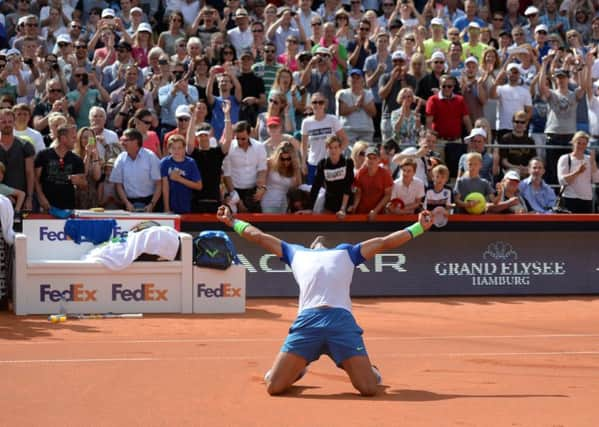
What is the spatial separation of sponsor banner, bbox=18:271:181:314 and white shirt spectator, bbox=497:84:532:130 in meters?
7.06

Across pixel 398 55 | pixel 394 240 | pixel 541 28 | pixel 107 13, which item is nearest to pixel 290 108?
pixel 398 55

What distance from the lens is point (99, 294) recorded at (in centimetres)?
1432

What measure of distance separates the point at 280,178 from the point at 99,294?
3410 mm

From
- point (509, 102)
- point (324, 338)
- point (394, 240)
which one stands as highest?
point (509, 102)

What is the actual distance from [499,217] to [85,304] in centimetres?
621

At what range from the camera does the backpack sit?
14.7 meters

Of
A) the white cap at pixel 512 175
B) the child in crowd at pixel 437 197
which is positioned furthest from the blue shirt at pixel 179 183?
the white cap at pixel 512 175

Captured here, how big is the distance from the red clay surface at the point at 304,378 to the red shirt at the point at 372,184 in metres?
1.60

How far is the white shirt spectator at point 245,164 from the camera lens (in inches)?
640

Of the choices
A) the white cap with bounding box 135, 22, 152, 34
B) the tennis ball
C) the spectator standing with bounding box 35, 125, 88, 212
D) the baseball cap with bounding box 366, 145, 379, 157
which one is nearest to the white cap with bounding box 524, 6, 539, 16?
the tennis ball

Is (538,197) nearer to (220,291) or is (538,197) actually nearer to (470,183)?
(470,183)

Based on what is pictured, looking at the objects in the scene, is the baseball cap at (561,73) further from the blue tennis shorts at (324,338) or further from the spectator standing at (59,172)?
the blue tennis shorts at (324,338)

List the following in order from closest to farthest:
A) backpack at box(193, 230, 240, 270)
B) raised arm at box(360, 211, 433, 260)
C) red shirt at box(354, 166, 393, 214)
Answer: raised arm at box(360, 211, 433, 260) → backpack at box(193, 230, 240, 270) → red shirt at box(354, 166, 393, 214)

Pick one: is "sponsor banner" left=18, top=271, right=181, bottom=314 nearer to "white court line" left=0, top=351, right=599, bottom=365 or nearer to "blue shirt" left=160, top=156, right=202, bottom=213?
"blue shirt" left=160, top=156, right=202, bottom=213
